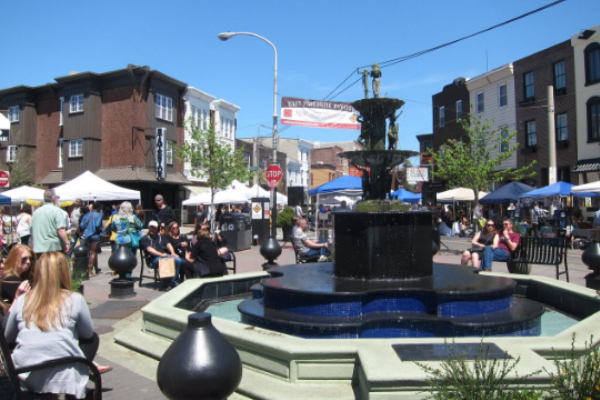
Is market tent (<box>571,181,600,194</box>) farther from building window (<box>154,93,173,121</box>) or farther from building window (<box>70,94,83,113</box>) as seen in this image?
building window (<box>70,94,83,113</box>)

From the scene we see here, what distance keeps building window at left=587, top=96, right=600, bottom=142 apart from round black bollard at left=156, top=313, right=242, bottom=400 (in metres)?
29.0

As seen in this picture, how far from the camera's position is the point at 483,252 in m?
9.84

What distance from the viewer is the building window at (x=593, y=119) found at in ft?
86.9

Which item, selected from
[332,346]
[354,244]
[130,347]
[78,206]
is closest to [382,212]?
[354,244]

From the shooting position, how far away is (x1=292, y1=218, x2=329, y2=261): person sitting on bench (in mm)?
11039

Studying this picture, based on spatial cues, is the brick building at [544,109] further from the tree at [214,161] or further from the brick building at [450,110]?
the tree at [214,161]

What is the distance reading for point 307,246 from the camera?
440 inches

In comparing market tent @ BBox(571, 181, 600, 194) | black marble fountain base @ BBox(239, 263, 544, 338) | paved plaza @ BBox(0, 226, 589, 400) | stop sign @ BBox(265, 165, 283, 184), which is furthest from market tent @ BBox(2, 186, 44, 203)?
market tent @ BBox(571, 181, 600, 194)

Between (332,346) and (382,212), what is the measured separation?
3.14 metres

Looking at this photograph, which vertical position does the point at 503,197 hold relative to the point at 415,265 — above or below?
above

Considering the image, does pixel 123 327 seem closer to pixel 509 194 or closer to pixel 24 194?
pixel 24 194

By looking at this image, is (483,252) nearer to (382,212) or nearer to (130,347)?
(382,212)

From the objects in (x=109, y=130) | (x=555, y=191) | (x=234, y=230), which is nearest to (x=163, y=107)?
(x=109, y=130)

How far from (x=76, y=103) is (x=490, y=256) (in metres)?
34.7
